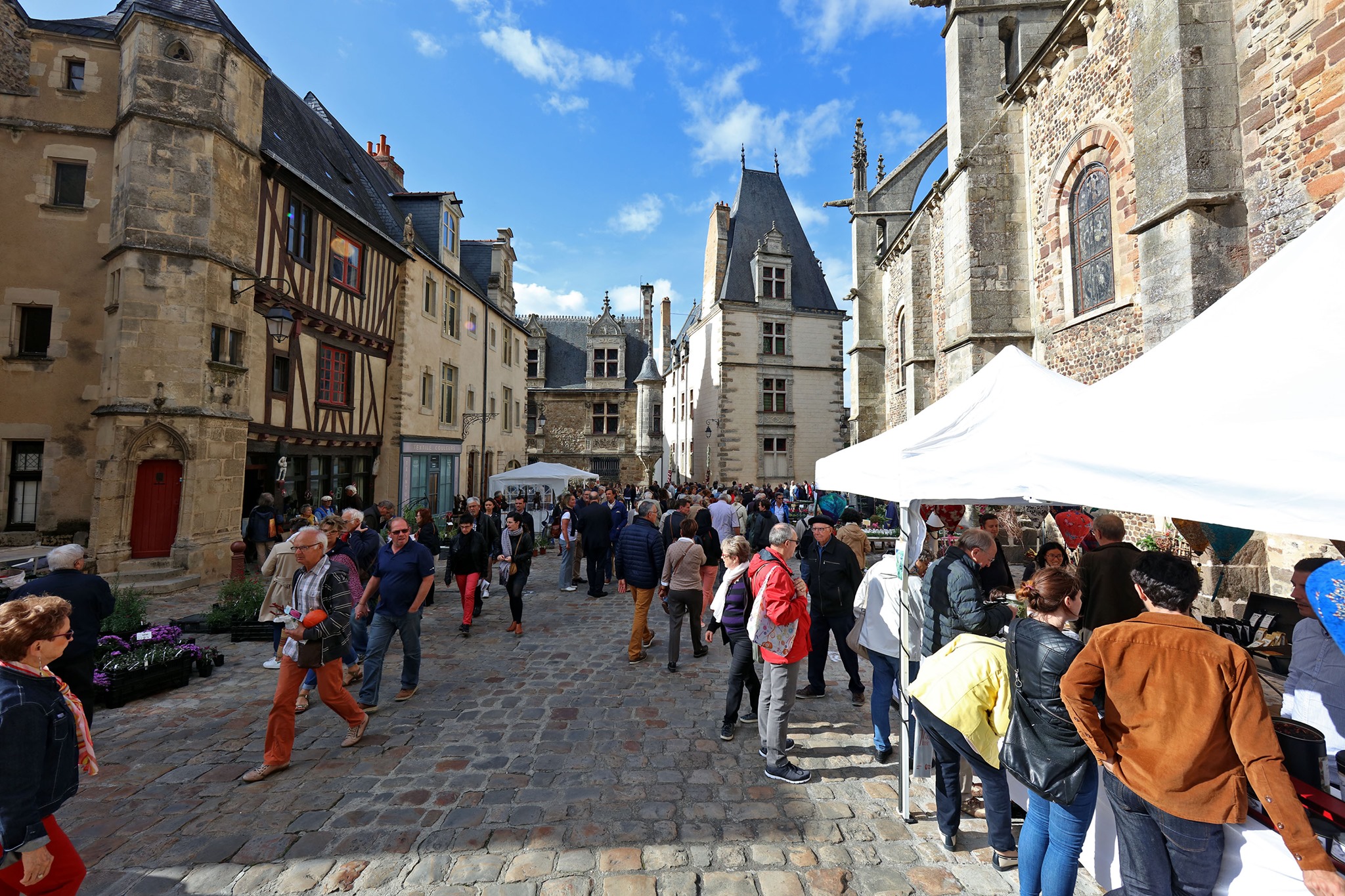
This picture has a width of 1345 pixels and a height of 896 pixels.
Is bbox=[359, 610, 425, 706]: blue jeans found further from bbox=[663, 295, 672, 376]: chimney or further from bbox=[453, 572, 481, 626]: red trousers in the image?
bbox=[663, 295, 672, 376]: chimney

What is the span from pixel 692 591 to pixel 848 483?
6.24 feet

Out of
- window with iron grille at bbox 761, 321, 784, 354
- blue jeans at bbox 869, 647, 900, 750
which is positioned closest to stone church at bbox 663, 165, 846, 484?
window with iron grille at bbox 761, 321, 784, 354

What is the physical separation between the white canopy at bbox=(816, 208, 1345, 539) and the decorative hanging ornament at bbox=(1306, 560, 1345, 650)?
3.16 feet

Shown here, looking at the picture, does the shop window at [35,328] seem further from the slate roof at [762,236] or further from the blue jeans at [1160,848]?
the slate roof at [762,236]

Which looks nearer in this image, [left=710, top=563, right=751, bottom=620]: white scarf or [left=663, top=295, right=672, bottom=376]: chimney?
[left=710, top=563, right=751, bottom=620]: white scarf

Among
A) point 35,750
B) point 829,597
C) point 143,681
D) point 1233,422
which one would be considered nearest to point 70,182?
point 143,681

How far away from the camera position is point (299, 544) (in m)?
3.97

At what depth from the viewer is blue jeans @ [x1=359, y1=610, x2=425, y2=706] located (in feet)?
15.5

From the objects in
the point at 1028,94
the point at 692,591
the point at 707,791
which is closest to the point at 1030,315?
the point at 1028,94

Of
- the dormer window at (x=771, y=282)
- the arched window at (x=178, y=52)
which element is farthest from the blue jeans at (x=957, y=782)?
the dormer window at (x=771, y=282)

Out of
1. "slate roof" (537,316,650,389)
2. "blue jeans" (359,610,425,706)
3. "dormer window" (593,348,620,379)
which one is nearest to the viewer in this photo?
"blue jeans" (359,610,425,706)

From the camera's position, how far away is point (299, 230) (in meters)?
12.1

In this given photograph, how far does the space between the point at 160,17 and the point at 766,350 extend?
73.8 feet

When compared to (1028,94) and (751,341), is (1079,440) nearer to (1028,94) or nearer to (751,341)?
(1028,94)
